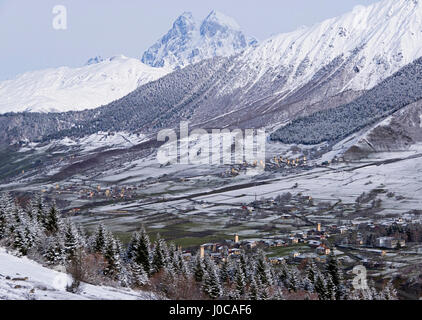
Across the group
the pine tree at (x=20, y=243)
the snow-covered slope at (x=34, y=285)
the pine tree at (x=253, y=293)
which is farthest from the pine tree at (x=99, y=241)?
the pine tree at (x=253, y=293)

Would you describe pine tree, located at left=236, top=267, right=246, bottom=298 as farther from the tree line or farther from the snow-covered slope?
the snow-covered slope

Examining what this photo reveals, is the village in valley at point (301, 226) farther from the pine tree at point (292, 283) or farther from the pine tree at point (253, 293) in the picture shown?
the pine tree at point (253, 293)

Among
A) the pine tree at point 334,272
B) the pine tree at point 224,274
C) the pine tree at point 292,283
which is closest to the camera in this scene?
the pine tree at point 334,272

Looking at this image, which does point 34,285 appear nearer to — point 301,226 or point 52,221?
point 52,221

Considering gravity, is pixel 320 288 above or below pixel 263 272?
below

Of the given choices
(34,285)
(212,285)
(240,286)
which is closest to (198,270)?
(240,286)

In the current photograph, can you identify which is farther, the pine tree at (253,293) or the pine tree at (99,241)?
the pine tree at (99,241)

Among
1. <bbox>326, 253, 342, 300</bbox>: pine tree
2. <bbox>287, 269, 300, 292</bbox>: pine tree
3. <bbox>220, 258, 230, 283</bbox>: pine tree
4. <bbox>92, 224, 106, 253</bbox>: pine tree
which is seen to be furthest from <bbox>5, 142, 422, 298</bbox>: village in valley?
<bbox>92, 224, 106, 253</bbox>: pine tree
